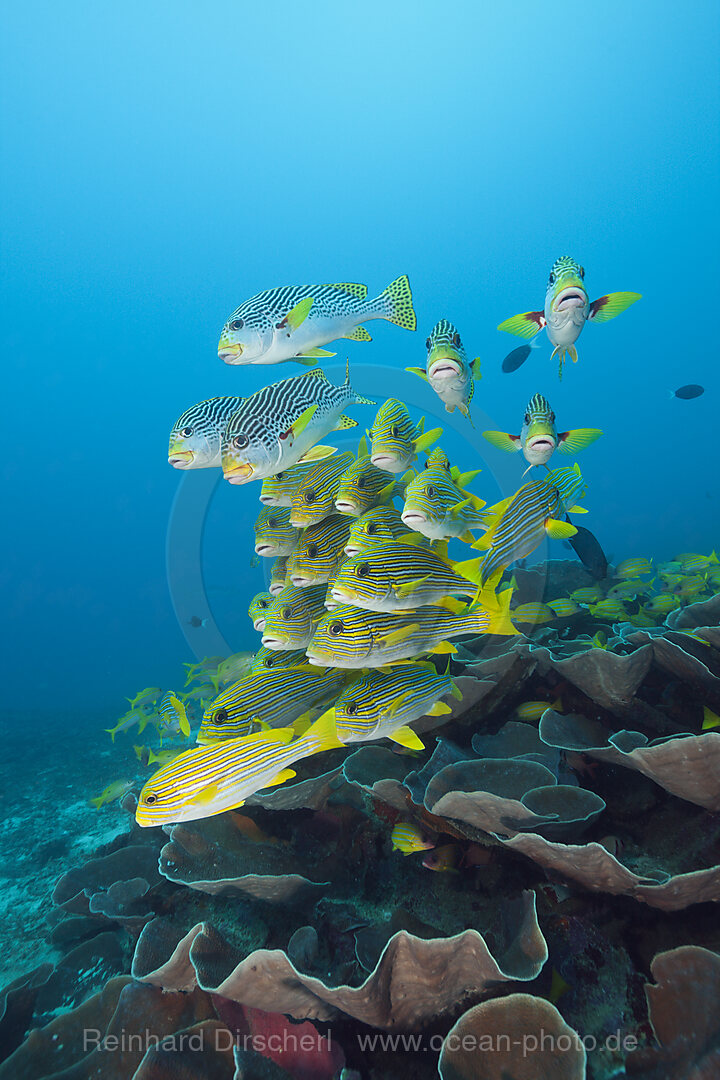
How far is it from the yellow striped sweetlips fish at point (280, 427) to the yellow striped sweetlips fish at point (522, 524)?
3.20 ft

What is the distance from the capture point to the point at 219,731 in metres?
1.98

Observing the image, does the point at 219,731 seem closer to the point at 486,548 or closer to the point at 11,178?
the point at 486,548

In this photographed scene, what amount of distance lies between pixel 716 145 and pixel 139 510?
116m

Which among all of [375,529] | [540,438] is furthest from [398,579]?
[540,438]

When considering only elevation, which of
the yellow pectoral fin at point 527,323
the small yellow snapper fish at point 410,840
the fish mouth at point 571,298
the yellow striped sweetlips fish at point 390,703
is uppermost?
the yellow pectoral fin at point 527,323

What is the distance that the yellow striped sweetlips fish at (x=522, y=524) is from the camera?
2.37 metres

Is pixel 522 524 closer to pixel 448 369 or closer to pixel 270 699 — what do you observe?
pixel 448 369

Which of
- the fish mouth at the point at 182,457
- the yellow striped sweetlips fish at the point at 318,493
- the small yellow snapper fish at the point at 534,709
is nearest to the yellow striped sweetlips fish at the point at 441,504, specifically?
the yellow striped sweetlips fish at the point at 318,493

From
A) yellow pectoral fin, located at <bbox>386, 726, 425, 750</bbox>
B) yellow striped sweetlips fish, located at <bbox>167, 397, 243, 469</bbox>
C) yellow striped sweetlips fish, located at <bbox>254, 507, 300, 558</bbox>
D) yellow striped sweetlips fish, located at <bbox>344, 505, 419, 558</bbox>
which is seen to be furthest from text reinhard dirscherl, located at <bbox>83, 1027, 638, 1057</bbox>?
yellow striped sweetlips fish, located at <bbox>167, 397, 243, 469</bbox>

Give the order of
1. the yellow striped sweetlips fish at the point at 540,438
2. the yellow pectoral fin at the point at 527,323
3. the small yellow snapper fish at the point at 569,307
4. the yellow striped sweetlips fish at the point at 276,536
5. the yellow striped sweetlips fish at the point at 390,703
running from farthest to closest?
the yellow striped sweetlips fish at the point at 276,536 → the yellow pectoral fin at the point at 527,323 → the yellow striped sweetlips fish at the point at 540,438 → the small yellow snapper fish at the point at 569,307 → the yellow striped sweetlips fish at the point at 390,703

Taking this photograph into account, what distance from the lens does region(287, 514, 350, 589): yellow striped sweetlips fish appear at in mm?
2334

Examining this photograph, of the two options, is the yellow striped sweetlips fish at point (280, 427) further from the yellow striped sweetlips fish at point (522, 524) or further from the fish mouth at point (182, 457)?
the yellow striped sweetlips fish at point (522, 524)

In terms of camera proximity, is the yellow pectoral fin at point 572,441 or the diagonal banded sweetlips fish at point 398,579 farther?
the yellow pectoral fin at point 572,441

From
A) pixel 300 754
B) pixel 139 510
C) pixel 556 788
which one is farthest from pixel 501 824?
pixel 139 510
